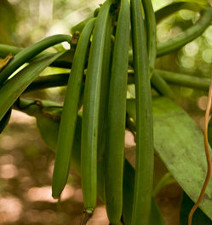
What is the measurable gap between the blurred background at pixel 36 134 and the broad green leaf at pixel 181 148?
402mm

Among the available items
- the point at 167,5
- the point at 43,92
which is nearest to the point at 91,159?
the point at 167,5

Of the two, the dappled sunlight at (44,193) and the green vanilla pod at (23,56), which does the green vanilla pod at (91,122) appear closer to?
the green vanilla pod at (23,56)

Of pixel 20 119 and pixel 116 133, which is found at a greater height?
pixel 116 133

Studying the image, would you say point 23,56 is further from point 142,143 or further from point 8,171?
point 8,171

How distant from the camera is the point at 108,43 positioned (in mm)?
516

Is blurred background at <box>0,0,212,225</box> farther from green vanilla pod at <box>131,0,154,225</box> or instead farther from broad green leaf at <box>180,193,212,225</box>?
green vanilla pod at <box>131,0,154,225</box>

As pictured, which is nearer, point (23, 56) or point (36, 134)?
point (23, 56)

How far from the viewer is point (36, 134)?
125cm

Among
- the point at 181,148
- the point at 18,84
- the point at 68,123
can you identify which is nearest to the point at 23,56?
the point at 18,84

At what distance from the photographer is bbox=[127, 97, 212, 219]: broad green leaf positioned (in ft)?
1.65

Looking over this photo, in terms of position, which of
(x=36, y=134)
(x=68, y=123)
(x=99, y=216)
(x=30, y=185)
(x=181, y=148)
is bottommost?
(x=99, y=216)

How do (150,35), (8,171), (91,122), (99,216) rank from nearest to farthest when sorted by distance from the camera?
(91,122) < (150,35) < (99,216) < (8,171)

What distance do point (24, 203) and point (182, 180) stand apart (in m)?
0.84

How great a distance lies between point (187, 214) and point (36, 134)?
0.75 m
